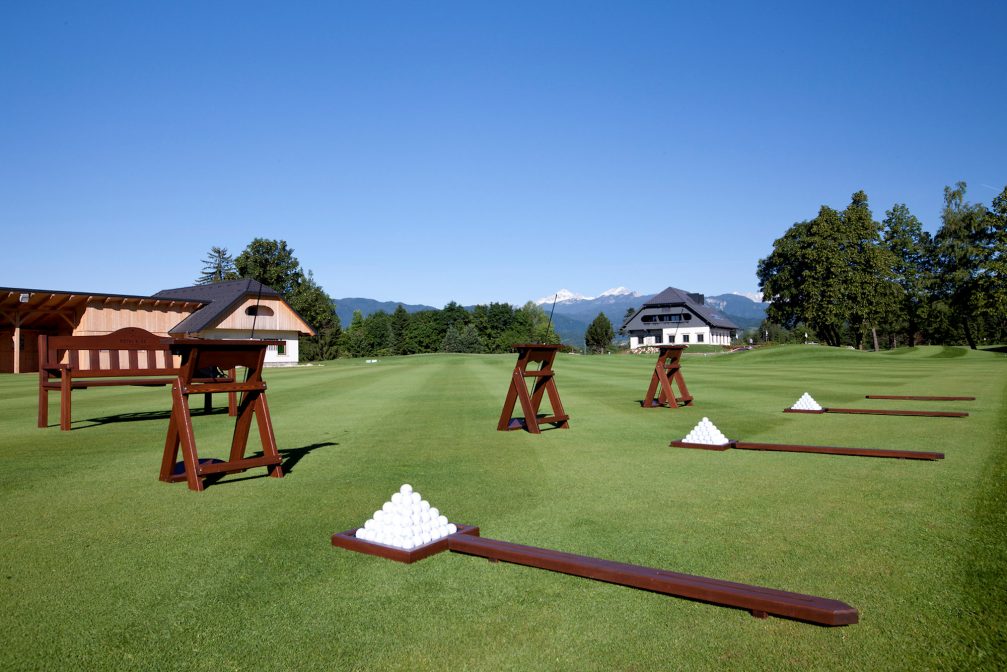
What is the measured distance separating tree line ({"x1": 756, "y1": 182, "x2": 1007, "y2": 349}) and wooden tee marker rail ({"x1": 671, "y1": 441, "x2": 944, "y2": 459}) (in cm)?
6520

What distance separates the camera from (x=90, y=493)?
22.3ft

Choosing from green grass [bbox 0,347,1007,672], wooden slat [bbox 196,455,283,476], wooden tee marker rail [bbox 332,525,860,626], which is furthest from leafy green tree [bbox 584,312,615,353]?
wooden tee marker rail [bbox 332,525,860,626]

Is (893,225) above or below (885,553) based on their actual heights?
above

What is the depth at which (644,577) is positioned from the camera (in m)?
3.95

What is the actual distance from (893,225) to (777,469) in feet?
314

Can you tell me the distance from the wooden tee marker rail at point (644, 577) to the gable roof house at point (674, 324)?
108292 mm

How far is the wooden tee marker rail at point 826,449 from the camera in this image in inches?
332

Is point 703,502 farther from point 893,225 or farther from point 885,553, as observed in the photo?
point 893,225

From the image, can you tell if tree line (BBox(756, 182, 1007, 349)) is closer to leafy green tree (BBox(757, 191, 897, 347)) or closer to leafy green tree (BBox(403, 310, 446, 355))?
leafy green tree (BBox(757, 191, 897, 347))

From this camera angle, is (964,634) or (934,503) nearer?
(964,634)

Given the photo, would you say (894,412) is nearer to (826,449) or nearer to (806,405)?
(806,405)

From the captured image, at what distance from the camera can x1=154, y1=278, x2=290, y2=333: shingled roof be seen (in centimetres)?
5500

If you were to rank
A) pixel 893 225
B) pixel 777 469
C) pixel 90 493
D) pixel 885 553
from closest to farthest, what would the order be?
pixel 885 553, pixel 90 493, pixel 777 469, pixel 893 225

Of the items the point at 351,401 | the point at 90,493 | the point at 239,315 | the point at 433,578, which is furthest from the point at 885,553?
the point at 239,315
